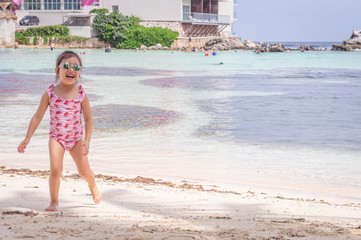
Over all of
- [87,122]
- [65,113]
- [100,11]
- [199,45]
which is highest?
[100,11]

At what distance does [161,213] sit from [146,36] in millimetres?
70019

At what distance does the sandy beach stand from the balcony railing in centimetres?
7176

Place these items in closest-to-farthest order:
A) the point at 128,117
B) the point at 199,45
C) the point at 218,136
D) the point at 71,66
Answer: the point at 71,66 < the point at 218,136 < the point at 128,117 < the point at 199,45

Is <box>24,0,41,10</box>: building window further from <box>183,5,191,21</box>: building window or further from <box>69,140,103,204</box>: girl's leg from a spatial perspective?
<box>69,140,103,204</box>: girl's leg

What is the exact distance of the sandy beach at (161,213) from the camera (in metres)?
4.36

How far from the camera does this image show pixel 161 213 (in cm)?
522

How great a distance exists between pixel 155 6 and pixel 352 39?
4427cm

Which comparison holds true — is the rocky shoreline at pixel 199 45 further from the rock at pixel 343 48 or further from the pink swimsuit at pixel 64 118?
the pink swimsuit at pixel 64 118

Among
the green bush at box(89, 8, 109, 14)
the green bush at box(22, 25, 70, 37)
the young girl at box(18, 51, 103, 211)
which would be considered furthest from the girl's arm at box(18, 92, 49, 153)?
the green bush at box(89, 8, 109, 14)

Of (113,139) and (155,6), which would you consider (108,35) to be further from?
(113,139)

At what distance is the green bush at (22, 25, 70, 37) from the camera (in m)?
71.5

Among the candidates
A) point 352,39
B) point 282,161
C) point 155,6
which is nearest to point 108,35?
point 155,6

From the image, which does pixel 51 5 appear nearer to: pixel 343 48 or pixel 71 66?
pixel 343 48

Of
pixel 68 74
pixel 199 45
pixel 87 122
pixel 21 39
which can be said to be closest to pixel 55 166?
pixel 87 122
